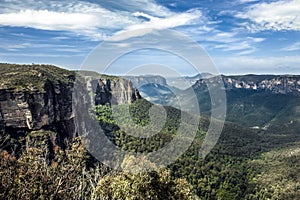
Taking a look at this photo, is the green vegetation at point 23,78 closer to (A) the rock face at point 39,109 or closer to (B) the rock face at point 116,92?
(A) the rock face at point 39,109

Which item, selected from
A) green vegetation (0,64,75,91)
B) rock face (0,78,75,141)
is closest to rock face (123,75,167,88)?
rock face (0,78,75,141)

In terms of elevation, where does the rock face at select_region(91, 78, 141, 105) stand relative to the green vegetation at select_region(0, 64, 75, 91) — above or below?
below

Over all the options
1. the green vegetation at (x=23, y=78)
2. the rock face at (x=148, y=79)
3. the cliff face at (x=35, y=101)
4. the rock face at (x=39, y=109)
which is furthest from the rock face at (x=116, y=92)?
the rock face at (x=39, y=109)

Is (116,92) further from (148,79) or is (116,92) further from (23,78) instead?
(148,79)

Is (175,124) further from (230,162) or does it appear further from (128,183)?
(128,183)

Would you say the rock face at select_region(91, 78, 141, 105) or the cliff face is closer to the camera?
the cliff face

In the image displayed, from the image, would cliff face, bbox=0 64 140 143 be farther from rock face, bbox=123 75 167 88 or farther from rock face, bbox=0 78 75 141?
rock face, bbox=123 75 167 88

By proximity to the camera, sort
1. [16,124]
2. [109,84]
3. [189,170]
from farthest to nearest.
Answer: [109,84] < [189,170] < [16,124]

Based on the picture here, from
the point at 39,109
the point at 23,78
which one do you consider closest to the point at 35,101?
the point at 39,109

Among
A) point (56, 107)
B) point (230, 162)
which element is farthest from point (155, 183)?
point (230, 162)
